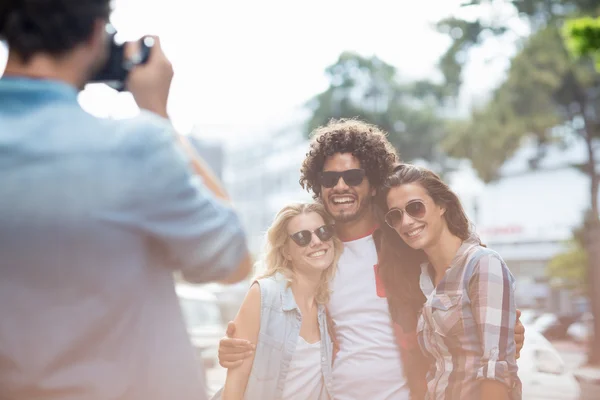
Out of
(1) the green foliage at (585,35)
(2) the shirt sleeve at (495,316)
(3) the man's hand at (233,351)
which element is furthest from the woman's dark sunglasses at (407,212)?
(1) the green foliage at (585,35)

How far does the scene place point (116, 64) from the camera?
53.0 inches

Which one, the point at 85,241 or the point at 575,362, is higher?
the point at 85,241

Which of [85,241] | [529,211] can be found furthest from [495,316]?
[529,211]

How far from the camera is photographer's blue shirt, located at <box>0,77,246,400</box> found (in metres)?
1.17

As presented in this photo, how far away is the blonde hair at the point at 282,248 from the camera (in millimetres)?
2920

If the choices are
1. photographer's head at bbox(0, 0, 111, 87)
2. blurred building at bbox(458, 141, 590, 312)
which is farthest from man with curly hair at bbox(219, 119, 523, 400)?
blurred building at bbox(458, 141, 590, 312)

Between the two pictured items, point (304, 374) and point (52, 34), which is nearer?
point (52, 34)

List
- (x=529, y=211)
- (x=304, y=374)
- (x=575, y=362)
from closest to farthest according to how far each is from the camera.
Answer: (x=304, y=374) < (x=575, y=362) < (x=529, y=211)

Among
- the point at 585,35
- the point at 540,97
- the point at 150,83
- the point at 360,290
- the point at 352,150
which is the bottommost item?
the point at 360,290

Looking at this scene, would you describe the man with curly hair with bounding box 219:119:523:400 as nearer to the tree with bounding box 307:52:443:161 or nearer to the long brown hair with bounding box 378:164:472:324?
the long brown hair with bounding box 378:164:472:324

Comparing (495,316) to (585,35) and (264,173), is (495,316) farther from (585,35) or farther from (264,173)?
(264,173)

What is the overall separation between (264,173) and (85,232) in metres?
65.3

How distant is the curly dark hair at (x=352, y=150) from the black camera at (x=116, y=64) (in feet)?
5.47

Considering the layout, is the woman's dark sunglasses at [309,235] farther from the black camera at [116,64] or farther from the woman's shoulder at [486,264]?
the black camera at [116,64]
